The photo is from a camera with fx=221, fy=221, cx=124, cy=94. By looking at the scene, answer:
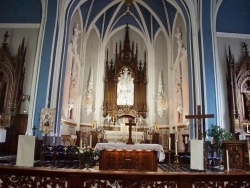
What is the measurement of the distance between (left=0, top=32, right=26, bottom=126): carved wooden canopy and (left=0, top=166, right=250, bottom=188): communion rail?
8277mm

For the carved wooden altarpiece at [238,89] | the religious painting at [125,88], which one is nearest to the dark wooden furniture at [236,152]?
the carved wooden altarpiece at [238,89]

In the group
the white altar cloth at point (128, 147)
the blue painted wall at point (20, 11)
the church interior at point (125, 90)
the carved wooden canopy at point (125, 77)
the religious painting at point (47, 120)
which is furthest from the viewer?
the carved wooden canopy at point (125, 77)

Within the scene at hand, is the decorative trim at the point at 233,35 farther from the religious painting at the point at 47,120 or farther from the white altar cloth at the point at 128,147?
the religious painting at the point at 47,120

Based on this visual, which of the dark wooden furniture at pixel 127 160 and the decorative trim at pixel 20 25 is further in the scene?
the decorative trim at pixel 20 25

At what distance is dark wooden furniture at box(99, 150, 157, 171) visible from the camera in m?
7.61

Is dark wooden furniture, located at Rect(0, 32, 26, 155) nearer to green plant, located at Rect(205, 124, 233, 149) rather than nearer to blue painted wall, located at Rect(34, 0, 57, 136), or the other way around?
blue painted wall, located at Rect(34, 0, 57, 136)

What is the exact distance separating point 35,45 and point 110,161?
6999 mm

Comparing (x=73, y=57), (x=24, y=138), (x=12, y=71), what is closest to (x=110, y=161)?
(x=24, y=138)

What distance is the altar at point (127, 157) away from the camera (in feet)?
24.9

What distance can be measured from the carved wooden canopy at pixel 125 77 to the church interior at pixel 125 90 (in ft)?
0.25

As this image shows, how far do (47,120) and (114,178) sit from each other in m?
7.37

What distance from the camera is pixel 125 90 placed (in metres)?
16.3

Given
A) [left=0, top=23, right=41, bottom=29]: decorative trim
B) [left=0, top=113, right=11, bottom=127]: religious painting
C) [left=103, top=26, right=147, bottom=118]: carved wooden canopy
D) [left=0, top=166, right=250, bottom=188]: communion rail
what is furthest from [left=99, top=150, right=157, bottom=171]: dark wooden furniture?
[left=103, top=26, right=147, bottom=118]: carved wooden canopy

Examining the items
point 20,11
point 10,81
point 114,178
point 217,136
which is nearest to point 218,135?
point 217,136
